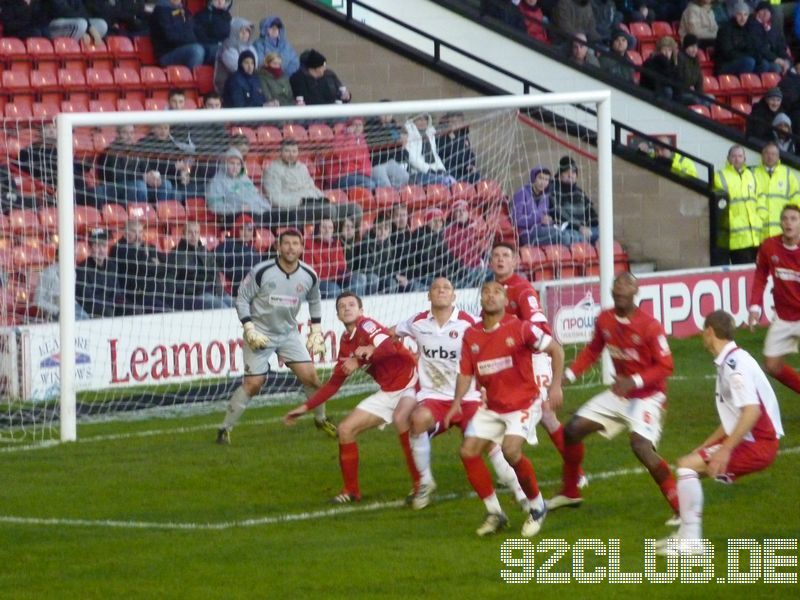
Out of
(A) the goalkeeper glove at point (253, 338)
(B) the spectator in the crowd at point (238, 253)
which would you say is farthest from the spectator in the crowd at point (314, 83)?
(A) the goalkeeper glove at point (253, 338)

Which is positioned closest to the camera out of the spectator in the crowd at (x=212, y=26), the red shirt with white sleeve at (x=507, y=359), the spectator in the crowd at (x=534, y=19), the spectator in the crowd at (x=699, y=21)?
the red shirt with white sleeve at (x=507, y=359)

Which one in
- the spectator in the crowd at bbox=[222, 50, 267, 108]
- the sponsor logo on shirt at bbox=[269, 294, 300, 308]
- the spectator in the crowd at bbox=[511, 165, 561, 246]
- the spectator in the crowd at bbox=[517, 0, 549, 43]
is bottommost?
the sponsor logo on shirt at bbox=[269, 294, 300, 308]

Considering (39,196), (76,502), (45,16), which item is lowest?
(76,502)

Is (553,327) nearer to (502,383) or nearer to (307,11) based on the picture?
(307,11)

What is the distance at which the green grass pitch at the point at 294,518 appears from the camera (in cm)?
915

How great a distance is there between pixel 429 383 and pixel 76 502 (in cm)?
262

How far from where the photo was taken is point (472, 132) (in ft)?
58.3

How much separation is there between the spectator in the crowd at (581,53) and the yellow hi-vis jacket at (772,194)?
2.92 m

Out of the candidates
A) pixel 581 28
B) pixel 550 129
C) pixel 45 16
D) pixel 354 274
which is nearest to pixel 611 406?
pixel 354 274

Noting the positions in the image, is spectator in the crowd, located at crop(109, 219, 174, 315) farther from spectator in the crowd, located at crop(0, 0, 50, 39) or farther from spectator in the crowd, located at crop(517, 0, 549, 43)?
spectator in the crowd, located at crop(517, 0, 549, 43)

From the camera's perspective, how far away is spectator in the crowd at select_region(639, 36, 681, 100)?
22.5 meters

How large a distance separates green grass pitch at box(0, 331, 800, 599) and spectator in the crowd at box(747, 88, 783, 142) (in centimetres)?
859

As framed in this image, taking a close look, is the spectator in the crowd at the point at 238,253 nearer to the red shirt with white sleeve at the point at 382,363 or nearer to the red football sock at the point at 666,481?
the red shirt with white sleeve at the point at 382,363

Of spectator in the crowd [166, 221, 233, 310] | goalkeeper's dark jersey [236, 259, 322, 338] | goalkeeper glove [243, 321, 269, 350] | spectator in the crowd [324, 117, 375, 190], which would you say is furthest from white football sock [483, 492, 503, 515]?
spectator in the crowd [324, 117, 375, 190]
